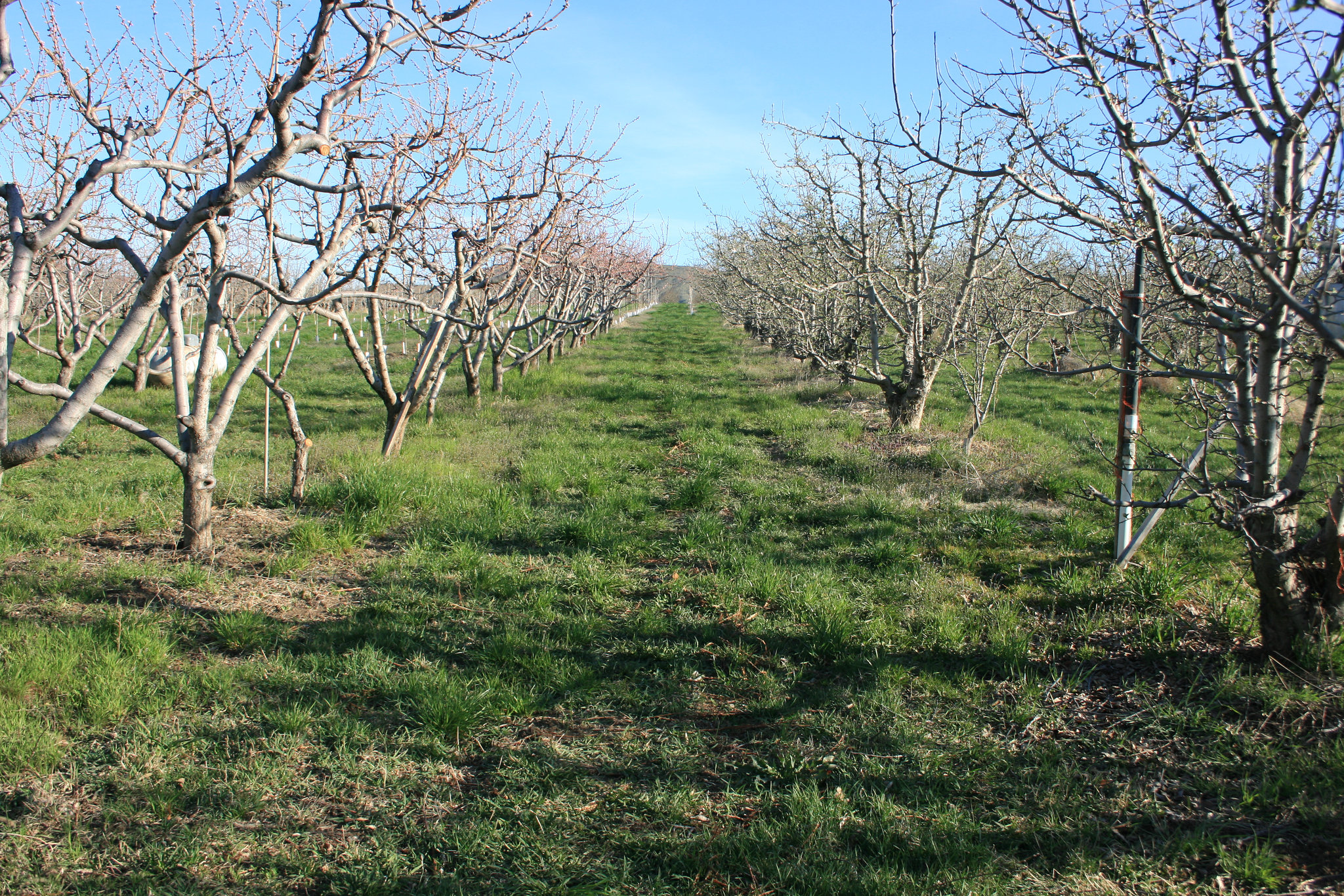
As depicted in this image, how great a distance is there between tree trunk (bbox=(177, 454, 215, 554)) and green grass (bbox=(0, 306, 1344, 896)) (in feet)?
0.68

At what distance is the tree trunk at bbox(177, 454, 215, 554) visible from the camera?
4840mm

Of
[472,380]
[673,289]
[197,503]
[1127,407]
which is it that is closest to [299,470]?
[197,503]

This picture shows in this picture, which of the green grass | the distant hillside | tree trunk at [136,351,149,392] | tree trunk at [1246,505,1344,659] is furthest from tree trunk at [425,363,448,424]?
the distant hillside

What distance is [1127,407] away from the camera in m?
4.56

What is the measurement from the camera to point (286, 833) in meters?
2.59

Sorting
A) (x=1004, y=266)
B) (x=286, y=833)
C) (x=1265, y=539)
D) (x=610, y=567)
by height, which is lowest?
(x=286, y=833)

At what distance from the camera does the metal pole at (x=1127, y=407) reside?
4023mm

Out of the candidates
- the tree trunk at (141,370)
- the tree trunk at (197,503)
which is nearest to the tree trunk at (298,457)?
the tree trunk at (197,503)

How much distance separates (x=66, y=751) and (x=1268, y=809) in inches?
170

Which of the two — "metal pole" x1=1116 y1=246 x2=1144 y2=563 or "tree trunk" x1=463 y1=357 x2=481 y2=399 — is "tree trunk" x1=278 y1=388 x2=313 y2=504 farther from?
"tree trunk" x1=463 y1=357 x2=481 y2=399

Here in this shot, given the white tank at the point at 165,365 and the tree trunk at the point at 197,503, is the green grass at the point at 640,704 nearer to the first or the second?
the tree trunk at the point at 197,503

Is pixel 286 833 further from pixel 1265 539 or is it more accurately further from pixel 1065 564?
pixel 1065 564

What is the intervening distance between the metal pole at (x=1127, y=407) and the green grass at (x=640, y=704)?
305mm

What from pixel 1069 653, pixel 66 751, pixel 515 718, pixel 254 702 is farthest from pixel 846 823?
pixel 66 751
